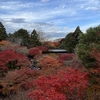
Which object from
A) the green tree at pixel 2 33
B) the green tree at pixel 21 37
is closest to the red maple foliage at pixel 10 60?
the green tree at pixel 2 33

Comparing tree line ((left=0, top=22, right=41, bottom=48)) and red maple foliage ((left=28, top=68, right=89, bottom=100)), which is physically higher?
tree line ((left=0, top=22, right=41, bottom=48))

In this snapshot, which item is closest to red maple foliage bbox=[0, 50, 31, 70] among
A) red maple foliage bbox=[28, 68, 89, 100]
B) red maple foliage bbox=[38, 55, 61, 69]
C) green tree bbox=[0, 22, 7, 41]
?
red maple foliage bbox=[38, 55, 61, 69]

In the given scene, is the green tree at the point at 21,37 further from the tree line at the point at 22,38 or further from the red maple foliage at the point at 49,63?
the red maple foliage at the point at 49,63

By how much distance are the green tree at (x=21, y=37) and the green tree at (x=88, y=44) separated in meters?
31.8

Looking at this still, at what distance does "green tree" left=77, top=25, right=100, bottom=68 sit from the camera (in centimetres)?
1784

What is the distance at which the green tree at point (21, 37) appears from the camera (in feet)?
163

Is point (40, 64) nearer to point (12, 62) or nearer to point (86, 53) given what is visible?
point (12, 62)

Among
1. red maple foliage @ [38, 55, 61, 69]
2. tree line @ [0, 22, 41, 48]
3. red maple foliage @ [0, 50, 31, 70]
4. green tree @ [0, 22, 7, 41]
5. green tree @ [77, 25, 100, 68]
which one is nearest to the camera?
green tree @ [77, 25, 100, 68]

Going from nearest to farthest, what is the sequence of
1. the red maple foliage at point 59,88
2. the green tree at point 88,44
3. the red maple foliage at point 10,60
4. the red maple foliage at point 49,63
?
the red maple foliage at point 59,88, the green tree at point 88,44, the red maple foliage at point 10,60, the red maple foliage at point 49,63

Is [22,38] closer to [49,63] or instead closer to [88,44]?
[49,63]

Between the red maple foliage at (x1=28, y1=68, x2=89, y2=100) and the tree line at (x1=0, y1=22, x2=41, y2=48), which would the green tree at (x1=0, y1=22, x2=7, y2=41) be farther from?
the red maple foliage at (x1=28, y1=68, x2=89, y2=100)

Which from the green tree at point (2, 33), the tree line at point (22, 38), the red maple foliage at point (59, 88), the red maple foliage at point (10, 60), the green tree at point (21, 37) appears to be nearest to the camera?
the red maple foliage at point (59, 88)

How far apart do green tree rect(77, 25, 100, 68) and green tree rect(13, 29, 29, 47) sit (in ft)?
104

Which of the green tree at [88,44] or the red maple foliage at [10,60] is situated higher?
the green tree at [88,44]
